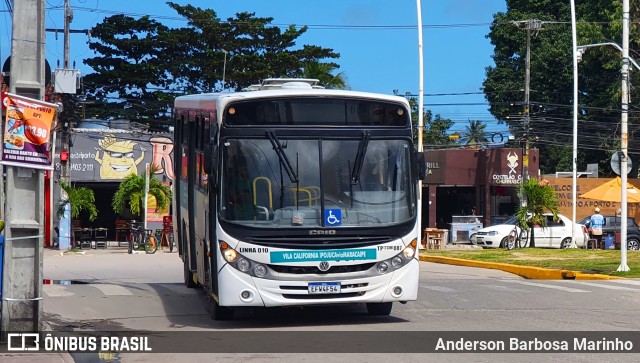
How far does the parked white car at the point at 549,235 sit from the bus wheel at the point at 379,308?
26293 millimetres

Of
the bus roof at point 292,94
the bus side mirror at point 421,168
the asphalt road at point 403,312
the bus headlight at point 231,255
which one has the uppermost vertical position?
the bus roof at point 292,94

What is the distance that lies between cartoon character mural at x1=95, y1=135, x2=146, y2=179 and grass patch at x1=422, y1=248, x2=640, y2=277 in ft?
57.5

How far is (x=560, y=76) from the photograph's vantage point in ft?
213

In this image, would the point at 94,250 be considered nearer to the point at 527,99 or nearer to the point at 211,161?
the point at 527,99

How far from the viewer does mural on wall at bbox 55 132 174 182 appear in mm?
43938

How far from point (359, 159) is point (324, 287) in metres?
1.74

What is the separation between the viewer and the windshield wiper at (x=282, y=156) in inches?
492

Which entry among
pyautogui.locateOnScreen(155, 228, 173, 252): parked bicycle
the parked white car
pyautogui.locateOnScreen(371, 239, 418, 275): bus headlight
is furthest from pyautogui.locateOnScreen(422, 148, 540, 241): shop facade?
pyautogui.locateOnScreen(371, 239, 418, 275): bus headlight

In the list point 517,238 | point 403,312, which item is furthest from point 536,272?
point 517,238

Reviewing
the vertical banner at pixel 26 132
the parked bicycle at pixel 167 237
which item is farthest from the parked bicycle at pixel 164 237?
the vertical banner at pixel 26 132

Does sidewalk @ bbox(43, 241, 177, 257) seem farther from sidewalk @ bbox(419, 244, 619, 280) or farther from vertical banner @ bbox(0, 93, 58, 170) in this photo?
vertical banner @ bbox(0, 93, 58, 170)

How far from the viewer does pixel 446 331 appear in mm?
12188

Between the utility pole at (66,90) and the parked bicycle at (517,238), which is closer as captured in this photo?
the parked bicycle at (517,238)

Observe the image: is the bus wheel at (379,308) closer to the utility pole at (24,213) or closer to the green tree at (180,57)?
the utility pole at (24,213)
